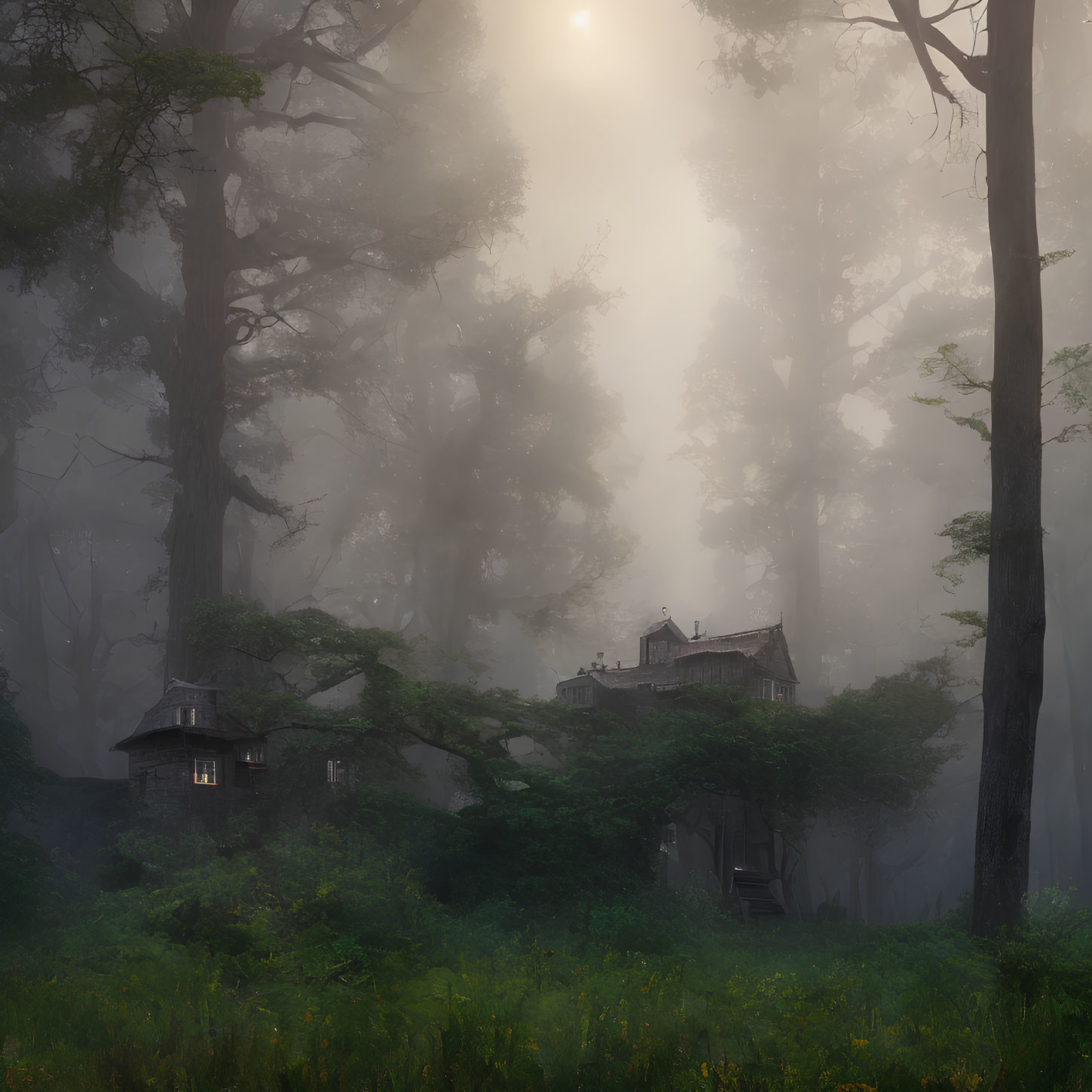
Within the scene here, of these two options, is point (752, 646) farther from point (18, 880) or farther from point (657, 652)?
point (18, 880)

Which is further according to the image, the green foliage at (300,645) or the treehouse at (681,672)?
the treehouse at (681,672)

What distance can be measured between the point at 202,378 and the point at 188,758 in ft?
37.5

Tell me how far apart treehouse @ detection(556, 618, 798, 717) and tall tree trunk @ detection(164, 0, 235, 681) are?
11.8 metres

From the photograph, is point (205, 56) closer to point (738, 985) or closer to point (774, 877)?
point (738, 985)

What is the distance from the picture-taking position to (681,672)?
26797 mm

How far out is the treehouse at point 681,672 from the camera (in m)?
26.0

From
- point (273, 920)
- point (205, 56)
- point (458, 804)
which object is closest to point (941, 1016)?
point (273, 920)

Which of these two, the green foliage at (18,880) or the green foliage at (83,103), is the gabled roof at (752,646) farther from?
the green foliage at (83,103)

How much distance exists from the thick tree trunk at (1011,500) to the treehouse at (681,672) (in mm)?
13846

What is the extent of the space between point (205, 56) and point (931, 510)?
4109cm

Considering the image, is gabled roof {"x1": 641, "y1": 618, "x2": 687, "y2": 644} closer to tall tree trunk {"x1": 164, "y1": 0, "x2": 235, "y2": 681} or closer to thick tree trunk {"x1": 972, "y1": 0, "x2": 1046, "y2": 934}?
tall tree trunk {"x1": 164, "y1": 0, "x2": 235, "y2": 681}

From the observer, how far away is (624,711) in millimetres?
26125

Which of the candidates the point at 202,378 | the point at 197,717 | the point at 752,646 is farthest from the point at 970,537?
the point at 202,378

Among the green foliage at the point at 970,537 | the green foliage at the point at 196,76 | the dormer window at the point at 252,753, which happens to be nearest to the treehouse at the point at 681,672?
the dormer window at the point at 252,753
